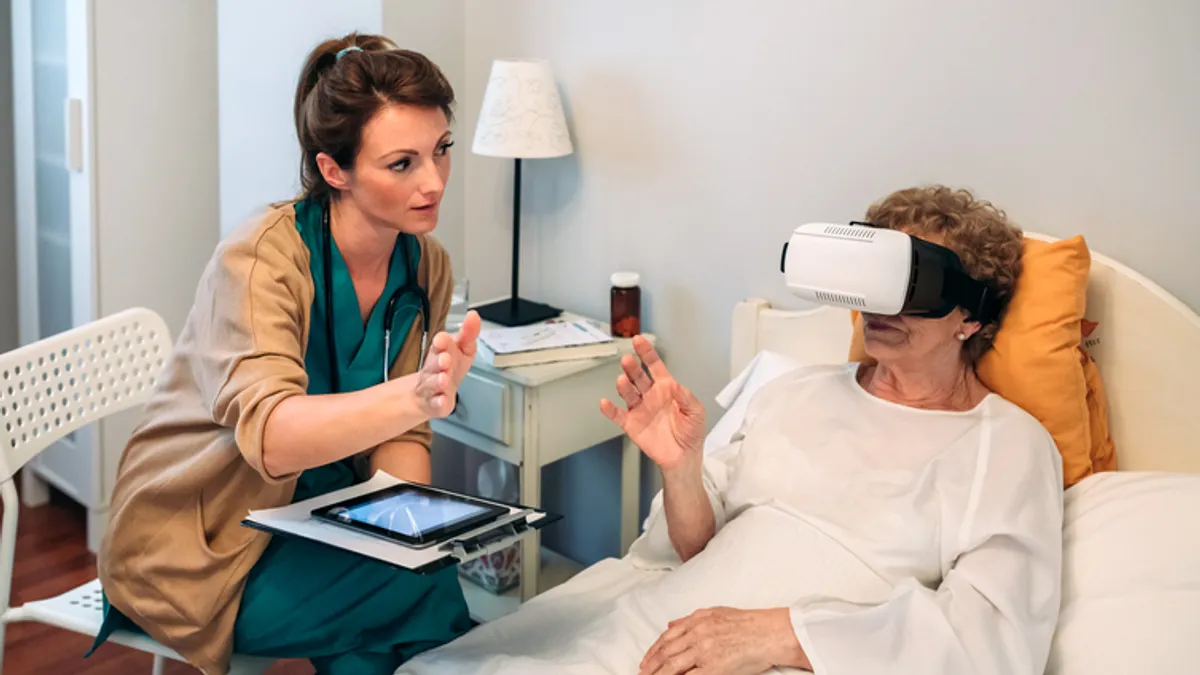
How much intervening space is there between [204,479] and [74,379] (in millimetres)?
494

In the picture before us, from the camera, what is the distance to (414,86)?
1648 mm

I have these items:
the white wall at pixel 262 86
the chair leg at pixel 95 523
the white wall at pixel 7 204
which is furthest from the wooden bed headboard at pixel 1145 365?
the white wall at pixel 7 204

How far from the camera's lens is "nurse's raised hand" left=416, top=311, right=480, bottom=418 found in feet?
4.52

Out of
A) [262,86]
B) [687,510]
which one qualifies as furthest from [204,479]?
[262,86]

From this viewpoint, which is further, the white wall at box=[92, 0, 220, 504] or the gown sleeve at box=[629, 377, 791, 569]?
the white wall at box=[92, 0, 220, 504]

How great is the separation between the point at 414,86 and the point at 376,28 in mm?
888

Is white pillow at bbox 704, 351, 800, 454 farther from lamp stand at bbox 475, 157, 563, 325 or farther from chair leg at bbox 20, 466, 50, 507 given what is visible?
chair leg at bbox 20, 466, 50, 507

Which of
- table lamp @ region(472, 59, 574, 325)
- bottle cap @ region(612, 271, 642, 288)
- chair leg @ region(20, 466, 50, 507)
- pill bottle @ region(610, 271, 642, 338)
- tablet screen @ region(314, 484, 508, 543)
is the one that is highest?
table lamp @ region(472, 59, 574, 325)

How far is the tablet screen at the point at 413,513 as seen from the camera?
1.46 meters

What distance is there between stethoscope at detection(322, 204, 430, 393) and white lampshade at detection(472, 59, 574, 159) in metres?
0.59

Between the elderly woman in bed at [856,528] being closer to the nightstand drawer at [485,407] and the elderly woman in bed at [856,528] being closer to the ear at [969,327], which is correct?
the ear at [969,327]

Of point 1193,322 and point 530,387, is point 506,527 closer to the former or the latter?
point 530,387

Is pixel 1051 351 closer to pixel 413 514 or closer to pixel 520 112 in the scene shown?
pixel 413 514

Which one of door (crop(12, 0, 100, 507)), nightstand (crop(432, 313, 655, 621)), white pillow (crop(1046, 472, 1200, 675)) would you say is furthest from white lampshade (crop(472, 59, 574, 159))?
white pillow (crop(1046, 472, 1200, 675))
